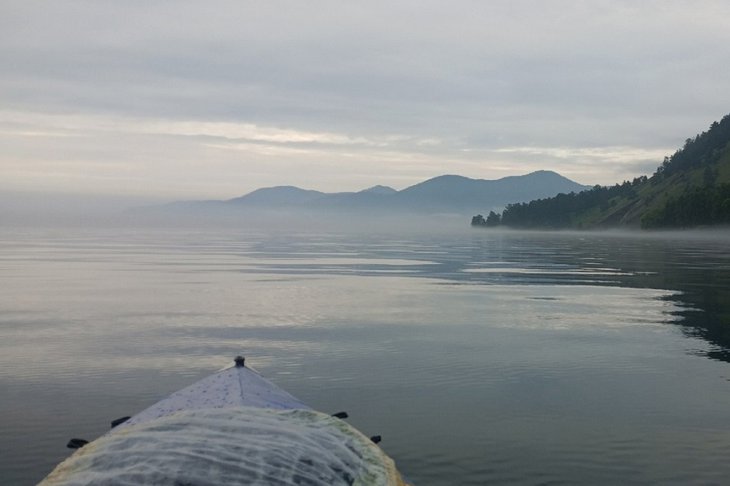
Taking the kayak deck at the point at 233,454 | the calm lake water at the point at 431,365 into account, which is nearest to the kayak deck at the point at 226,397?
the kayak deck at the point at 233,454

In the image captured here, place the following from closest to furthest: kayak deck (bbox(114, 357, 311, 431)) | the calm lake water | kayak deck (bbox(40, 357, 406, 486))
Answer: kayak deck (bbox(40, 357, 406, 486))
kayak deck (bbox(114, 357, 311, 431))
the calm lake water

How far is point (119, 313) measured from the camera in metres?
26.4

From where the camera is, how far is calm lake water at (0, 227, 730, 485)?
11211 mm

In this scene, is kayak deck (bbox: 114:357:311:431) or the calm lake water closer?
kayak deck (bbox: 114:357:311:431)

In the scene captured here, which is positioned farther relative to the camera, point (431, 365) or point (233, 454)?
point (431, 365)

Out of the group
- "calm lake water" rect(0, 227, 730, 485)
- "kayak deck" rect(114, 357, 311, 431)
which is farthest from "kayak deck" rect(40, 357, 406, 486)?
"calm lake water" rect(0, 227, 730, 485)

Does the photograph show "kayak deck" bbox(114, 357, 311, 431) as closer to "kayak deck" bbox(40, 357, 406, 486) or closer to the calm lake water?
"kayak deck" bbox(40, 357, 406, 486)

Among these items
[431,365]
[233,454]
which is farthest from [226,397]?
[431,365]

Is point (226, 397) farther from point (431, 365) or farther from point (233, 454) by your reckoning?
point (431, 365)

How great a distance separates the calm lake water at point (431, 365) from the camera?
11211 mm

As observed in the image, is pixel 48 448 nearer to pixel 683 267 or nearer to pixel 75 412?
pixel 75 412

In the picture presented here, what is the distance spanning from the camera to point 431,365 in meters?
17.5

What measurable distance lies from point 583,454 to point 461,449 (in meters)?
1.90

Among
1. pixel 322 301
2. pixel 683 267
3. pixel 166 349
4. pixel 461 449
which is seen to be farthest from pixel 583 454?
pixel 683 267
